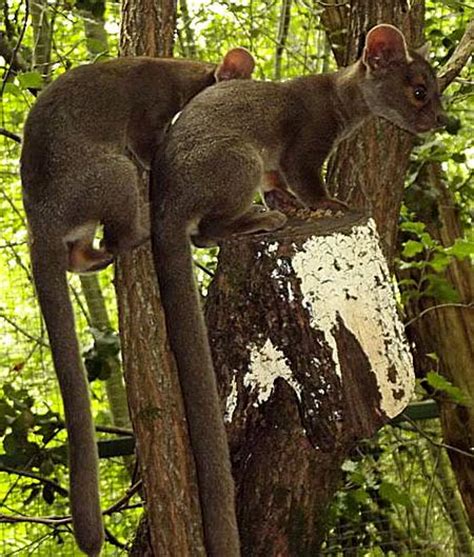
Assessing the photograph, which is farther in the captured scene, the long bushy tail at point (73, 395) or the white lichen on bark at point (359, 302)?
the white lichen on bark at point (359, 302)

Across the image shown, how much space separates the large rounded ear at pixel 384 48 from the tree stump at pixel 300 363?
750mm

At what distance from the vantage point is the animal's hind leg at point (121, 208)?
→ 2.92 metres

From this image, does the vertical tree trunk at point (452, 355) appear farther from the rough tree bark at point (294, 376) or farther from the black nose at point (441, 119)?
the rough tree bark at point (294, 376)

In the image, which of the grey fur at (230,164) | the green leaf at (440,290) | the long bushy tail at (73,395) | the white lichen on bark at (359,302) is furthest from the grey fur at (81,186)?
the green leaf at (440,290)

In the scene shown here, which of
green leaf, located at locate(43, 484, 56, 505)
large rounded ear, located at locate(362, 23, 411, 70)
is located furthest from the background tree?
large rounded ear, located at locate(362, 23, 411, 70)

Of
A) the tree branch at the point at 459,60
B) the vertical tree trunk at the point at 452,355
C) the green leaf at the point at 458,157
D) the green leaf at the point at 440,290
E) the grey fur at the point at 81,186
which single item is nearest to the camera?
the grey fur at the point at 81,186

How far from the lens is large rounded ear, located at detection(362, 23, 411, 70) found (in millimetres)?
3406

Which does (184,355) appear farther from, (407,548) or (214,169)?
(407,548)

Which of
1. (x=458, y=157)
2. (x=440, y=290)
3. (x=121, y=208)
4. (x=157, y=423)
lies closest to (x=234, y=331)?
(x=157, y=423)

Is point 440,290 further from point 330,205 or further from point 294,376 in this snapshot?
point 294,376

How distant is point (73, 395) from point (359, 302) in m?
0.82

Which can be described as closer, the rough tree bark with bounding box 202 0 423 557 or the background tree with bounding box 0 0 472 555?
the rough tree bark with bounding box 202 0 423 557

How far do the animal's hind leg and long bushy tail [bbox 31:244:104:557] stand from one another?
160mm

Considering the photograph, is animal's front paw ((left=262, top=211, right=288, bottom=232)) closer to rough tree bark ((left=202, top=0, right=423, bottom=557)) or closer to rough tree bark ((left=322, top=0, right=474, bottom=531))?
rough tree bark ((left=202, top=0, right=423, bottom=557))
